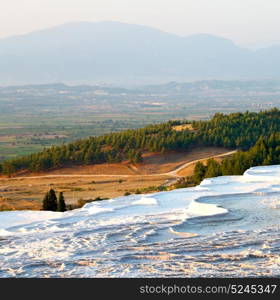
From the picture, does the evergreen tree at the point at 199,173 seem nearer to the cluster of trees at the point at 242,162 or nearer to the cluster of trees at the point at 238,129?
the cluster of trees at the point at 242,162

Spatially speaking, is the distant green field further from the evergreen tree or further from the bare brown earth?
the evergreen tree

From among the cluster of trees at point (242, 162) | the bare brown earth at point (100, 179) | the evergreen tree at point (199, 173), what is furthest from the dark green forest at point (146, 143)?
the evergreen tree at point (199, 173)

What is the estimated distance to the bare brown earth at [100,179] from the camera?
120ft

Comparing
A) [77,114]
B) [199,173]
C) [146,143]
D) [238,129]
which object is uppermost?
[238,129]

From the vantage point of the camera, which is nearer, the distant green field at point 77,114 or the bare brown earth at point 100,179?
the bare brown earth at point 100,179

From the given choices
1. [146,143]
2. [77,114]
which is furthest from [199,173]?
[77,114]

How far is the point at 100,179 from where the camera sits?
4472 centimetres

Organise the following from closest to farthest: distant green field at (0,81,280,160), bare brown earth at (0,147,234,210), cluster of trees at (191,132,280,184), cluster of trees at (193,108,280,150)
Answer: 1. cluster of trees at (191,132,280,184)
2. bare brown earth at (0,147,234,210)
3. cluster of trees at (193,108,280,150)
4. distant green field at (0,81,280,160)

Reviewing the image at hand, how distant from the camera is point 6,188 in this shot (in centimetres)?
4141

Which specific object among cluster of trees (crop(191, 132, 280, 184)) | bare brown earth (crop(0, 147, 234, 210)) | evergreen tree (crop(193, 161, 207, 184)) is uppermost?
cluster of trees (crop(191, 132, 280, 184))

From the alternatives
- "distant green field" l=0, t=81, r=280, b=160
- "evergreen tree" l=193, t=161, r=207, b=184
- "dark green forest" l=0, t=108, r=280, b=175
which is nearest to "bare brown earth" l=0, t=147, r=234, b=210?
"dark green forest" l=0, t=108, r=280, b=175

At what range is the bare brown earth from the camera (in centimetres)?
3659

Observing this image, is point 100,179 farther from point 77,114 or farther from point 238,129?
point 77,114
